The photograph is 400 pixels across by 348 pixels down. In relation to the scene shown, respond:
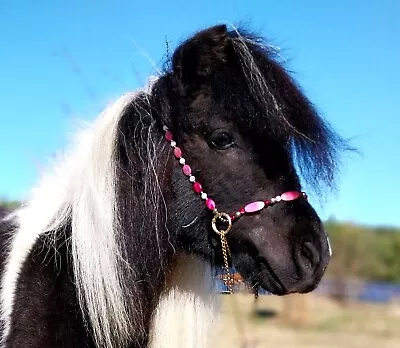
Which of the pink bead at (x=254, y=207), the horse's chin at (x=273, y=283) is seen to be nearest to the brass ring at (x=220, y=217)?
the pink bead at (x=254, y=207)

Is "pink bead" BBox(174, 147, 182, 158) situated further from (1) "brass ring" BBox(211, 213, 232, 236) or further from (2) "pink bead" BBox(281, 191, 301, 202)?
(2) "pink bead" BBox(281, 191, 301, 202)

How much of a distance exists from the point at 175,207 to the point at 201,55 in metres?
0.78

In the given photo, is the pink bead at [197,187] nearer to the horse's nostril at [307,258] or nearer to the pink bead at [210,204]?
the pink bead at [210,204]

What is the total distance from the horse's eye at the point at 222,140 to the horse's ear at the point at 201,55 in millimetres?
303

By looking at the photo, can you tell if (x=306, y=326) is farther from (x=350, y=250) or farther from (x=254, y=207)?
(x=254, y=207)

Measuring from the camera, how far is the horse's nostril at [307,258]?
279 cm

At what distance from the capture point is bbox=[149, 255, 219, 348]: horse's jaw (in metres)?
3.03

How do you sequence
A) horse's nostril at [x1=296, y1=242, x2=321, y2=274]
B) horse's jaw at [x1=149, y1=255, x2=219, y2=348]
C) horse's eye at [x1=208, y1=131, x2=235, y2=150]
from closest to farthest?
horse's nostril at [x1=296, y1=242, x2=321, y2=274] → horse's eye at [x1=208, y1=131, x2=235, y2=150] → horse's jaw at [x1=149, y1=255, x2=219, y2=348]

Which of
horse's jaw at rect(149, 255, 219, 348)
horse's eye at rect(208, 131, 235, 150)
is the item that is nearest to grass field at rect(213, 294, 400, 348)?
horse's jaw at rect(149, 255, 219, 348)

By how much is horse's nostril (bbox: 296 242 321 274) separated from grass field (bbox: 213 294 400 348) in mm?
8994

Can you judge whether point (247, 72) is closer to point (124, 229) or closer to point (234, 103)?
point (234, 103)

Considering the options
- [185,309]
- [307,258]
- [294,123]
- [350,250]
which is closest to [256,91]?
[294,123]

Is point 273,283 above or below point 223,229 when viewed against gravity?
below

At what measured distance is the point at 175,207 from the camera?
Result: 294 centimetres
